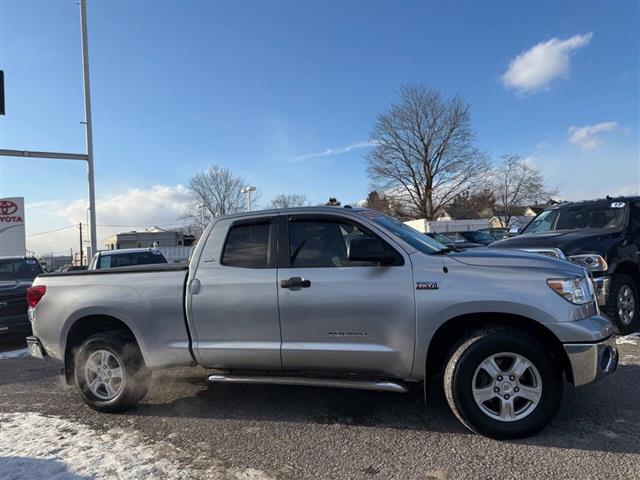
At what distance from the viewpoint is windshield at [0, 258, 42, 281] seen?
10336 mm

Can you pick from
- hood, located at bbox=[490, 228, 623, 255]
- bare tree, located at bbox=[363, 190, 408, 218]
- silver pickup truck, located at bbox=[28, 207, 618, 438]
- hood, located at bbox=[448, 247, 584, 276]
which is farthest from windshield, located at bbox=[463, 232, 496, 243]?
bare tree, located at bbox=[363, 190, 408, 218]

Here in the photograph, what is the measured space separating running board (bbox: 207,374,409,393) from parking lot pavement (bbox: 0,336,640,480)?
0.40 m

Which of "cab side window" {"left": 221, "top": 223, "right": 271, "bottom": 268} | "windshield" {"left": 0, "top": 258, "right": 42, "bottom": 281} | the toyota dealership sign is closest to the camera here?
"cab side window" {"left": 221, "top": 223, "right": 271, "bottom": 268}

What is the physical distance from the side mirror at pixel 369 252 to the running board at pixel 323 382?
3.17 feet

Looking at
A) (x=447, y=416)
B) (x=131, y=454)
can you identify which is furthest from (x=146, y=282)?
(x=447, y=416)

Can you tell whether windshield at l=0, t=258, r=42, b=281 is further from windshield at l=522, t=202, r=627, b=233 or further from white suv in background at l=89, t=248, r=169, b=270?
windshield at l=522, t=202, r=627, b=233

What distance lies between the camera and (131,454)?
3.89 m

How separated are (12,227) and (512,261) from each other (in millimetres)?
26851

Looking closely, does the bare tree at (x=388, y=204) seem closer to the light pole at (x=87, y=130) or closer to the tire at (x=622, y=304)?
the light pole at (x=87, y=130)

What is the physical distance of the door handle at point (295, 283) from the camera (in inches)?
168

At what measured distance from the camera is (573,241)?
707 centimetres

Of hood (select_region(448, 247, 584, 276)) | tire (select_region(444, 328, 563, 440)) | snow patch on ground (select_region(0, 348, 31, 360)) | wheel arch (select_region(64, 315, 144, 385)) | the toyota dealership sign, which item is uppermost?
the toyota dealership sign

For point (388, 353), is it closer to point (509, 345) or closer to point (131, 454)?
point (509, 345)

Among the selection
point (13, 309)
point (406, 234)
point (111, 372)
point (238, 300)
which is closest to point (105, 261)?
point (13, 309)
